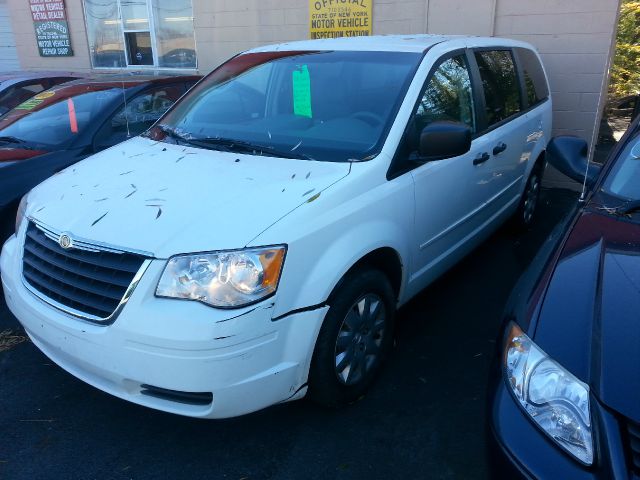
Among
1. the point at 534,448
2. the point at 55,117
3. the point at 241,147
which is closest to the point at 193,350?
the point at 534,448

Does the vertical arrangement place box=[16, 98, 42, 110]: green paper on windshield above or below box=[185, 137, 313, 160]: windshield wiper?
below

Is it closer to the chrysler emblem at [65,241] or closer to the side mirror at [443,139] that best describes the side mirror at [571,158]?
the side mirror at [443,139]

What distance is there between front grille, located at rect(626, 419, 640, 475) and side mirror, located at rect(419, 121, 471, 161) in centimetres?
171

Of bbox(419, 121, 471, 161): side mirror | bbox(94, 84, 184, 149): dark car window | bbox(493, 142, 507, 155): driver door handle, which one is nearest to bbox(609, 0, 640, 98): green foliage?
bbox(493, 142, 507, 155): driver door handle

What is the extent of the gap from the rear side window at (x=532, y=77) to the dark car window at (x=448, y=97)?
4.61ft

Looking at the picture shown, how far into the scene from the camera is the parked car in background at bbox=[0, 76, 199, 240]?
161 inches

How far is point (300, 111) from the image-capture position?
3322 millimetres

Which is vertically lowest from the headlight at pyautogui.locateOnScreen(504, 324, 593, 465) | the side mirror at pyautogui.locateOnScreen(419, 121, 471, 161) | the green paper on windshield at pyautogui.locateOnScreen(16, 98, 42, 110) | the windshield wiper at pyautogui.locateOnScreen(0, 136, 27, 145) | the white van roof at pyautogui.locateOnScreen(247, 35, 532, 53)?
the headlight at pyautogui.locateOnScreen(504, 324, 593, 465)

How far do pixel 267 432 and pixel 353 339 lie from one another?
63 centimetres

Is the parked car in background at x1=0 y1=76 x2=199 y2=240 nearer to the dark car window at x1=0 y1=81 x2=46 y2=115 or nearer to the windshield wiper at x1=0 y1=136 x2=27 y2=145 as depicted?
the windshield wiper at x1=0 y1=136 x2=27 y2=145

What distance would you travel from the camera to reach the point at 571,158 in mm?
3139

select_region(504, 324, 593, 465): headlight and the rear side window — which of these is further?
the rear side window

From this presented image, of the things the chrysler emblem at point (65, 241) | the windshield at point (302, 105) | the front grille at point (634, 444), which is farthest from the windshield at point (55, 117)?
the front grille at point (634, 444)

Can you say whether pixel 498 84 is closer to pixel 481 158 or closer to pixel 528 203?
pixel 481 158
